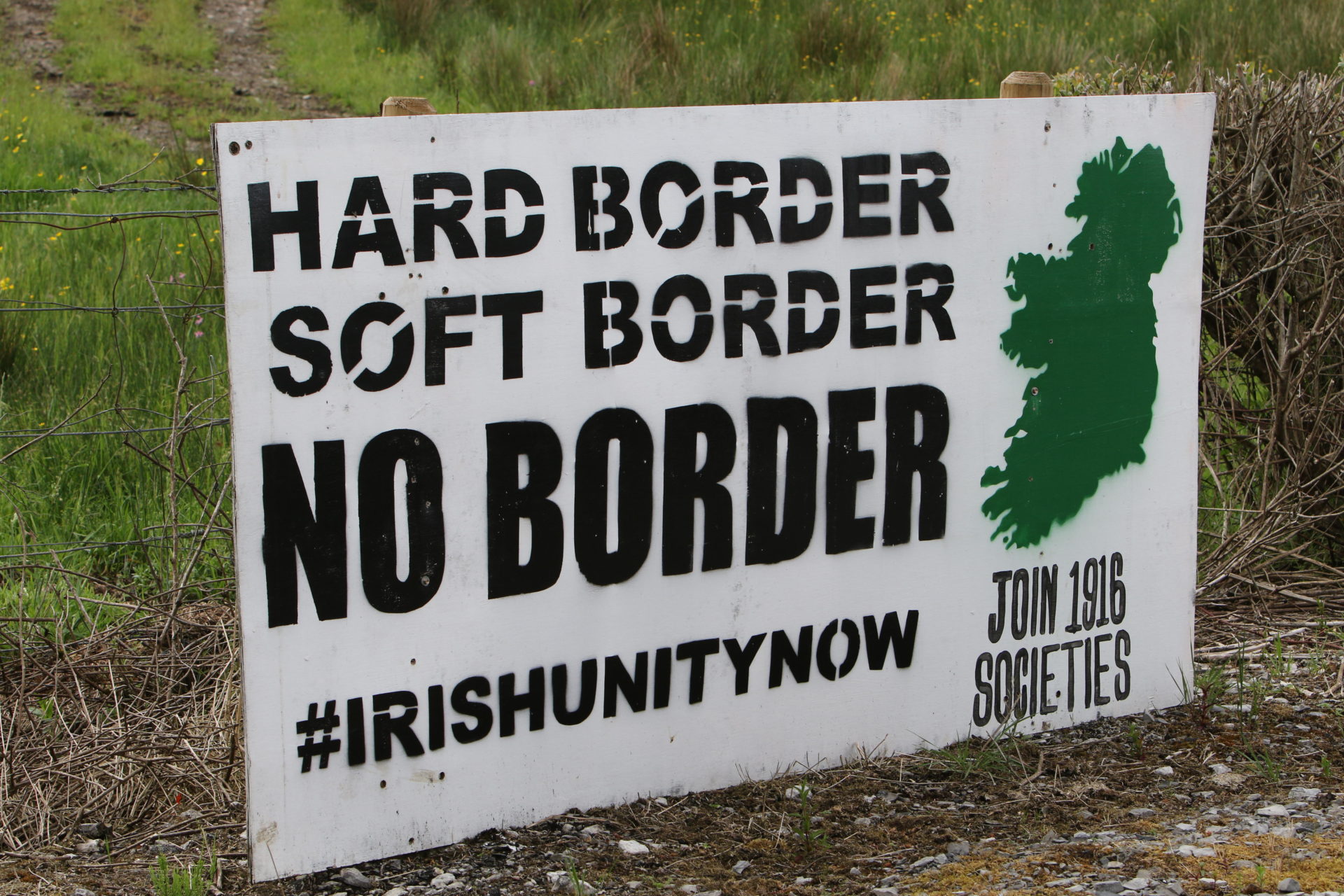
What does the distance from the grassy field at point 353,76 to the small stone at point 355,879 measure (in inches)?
94.9

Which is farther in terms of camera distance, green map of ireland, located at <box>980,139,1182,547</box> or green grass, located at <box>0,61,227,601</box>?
green grass, located at <box>0,61,227,601</box>

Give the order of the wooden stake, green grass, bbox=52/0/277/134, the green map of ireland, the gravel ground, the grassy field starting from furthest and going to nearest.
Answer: green grass, bbox=52/0/277/134 → the grassy field → the green map of ireland → the wooden stake → the gravel ground

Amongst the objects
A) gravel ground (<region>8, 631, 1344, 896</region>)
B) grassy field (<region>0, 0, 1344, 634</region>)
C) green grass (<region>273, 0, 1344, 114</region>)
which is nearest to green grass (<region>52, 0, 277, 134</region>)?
grassy field (<region>0, 0, 1344, 634</region>)

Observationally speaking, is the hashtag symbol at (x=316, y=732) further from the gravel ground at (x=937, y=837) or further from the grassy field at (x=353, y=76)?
the grassy field at (x=353, y=76)

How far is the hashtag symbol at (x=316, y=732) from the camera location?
9.24 feet

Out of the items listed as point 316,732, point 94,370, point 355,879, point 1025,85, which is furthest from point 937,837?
point 94,370

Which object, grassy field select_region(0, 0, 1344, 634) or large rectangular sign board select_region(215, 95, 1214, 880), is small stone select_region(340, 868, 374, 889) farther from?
grassy field select_region(0, 0, 1344, 634)

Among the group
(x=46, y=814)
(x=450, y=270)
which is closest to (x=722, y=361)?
(x=450, y=270)

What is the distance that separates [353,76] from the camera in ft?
37.2

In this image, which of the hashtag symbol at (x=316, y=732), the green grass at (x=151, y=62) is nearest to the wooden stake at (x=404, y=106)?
the hashtag symbol at (x=316, y=732)

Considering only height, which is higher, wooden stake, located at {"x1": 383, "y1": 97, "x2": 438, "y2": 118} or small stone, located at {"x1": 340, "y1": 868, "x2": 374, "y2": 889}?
wooden stake, located at {"x1": 383, "y1": 97, "x2": 438, "y2": 118}

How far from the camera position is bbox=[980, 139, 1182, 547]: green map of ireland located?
3.45m

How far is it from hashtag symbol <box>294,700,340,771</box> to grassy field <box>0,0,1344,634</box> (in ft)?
7.72

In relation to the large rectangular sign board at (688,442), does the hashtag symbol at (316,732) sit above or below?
below
